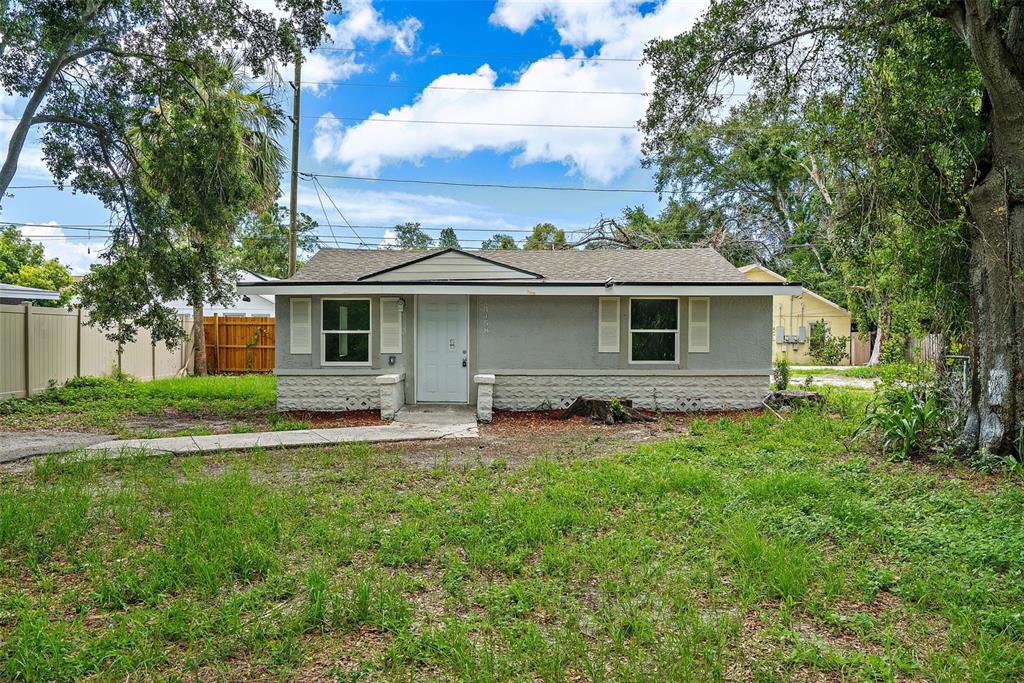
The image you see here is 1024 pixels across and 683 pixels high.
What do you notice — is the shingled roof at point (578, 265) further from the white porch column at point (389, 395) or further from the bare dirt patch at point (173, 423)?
the bare dirt patch at point (173, 423)

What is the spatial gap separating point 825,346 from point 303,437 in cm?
2416

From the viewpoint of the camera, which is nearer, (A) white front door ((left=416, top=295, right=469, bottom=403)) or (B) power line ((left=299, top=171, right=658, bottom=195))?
(A) white front door ((left=416, top=295, right=469, bottom=403))

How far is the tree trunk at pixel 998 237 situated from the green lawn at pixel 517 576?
0.99 m

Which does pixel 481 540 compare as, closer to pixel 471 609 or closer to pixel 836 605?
pixel 471 609

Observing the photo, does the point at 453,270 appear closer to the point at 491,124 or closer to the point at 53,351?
the point at 53,351

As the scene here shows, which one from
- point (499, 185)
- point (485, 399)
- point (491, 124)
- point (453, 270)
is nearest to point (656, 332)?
point (485, 399)

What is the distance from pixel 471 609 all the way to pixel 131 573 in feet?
7.32

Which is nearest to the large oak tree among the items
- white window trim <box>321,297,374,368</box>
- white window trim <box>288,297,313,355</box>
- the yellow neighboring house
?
white window trim <box>321,297,374,368</box>

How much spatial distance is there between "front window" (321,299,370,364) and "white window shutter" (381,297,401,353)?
328mm

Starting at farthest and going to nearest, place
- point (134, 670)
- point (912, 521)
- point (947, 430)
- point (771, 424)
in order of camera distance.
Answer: point (771, 424) < point (947, 430) < point (912, 521) < point (134, 670)

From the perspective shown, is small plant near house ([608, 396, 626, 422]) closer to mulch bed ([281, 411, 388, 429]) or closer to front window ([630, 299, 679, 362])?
front window ([630, 299, 679, 362])

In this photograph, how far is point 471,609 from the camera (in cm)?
366

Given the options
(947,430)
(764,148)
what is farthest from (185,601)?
(764,148)

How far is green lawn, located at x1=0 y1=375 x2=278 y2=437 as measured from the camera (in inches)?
414
